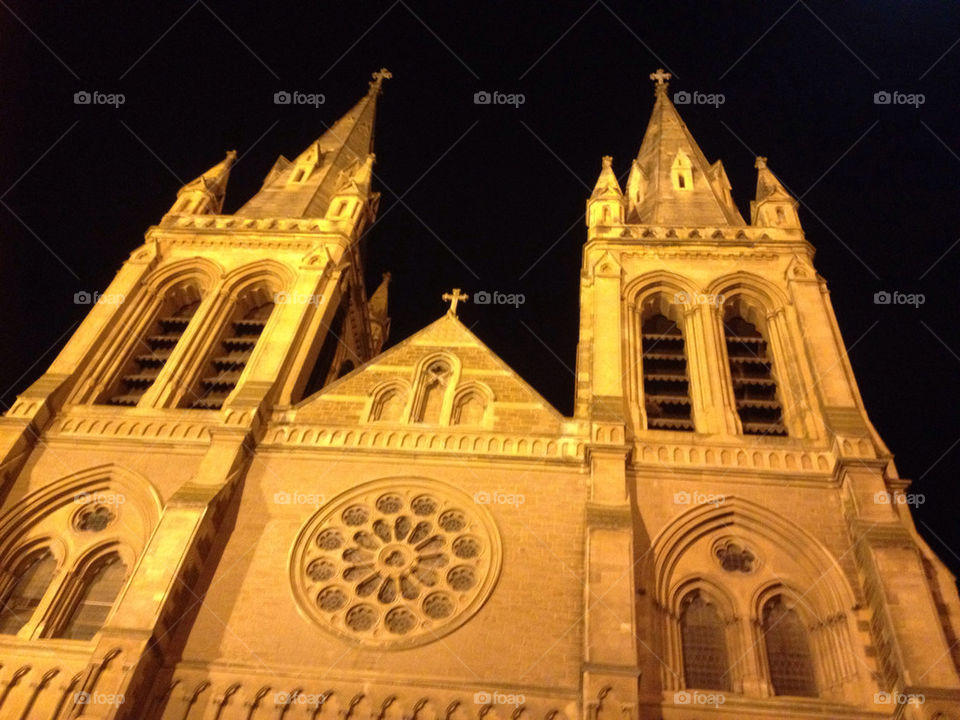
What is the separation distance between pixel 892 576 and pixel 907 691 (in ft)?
6.63

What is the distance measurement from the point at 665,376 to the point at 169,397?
11018 millimetres

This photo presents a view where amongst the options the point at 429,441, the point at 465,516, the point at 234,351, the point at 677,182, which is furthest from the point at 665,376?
the point at 234,351

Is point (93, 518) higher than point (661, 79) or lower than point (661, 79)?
lower

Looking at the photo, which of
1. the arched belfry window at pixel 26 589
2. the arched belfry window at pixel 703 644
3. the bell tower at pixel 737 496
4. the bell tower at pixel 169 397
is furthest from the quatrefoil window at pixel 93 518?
the arched belfry window at pixel 703 644

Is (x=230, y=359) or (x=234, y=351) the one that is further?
(x=234, y=351)

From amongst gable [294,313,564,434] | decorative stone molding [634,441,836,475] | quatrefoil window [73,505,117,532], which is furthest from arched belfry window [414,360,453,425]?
quatrefoil window [73,505,117,532]

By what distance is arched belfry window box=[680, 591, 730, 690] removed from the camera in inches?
515

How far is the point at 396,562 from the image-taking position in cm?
1472

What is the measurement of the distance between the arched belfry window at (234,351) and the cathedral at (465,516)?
89 millimetres

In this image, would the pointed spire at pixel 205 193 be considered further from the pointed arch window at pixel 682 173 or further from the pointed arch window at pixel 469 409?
the pointed arch window at pixel 682 173

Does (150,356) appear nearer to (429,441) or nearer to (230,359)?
(230,359)

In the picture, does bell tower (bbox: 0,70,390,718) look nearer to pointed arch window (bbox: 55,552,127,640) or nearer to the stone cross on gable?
pointed arch window (bbox: 55,552,127,640)

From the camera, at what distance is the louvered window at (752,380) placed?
17781mm

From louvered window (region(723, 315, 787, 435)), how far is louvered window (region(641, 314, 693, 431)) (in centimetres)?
111
